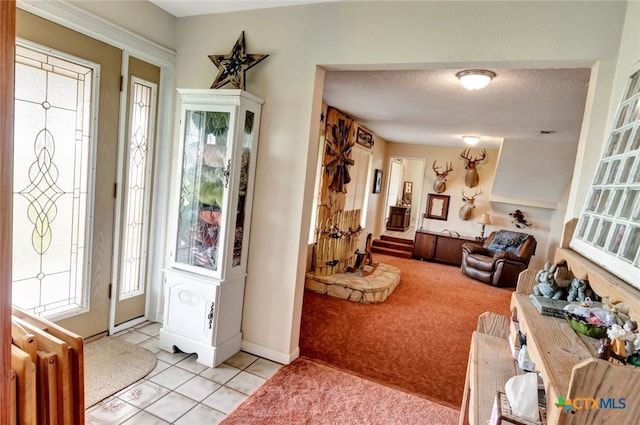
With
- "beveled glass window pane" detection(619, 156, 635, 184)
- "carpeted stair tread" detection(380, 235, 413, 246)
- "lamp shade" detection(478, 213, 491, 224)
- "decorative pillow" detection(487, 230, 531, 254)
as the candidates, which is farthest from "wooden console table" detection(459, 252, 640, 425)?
"carpeted stair tread" detection(380, 235, 413, 246)

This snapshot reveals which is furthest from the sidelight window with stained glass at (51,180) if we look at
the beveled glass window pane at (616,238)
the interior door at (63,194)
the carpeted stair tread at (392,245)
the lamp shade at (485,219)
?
the lamp shade at (485,219)

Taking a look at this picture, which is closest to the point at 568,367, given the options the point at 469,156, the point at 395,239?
the point at 469,156

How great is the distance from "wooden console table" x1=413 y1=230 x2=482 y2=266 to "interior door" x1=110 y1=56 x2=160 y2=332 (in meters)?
5.94

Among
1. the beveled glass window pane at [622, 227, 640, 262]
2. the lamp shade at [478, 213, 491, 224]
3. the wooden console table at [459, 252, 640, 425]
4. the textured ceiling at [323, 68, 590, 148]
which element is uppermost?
the textured ceiling at [323, 68, 590, 148]

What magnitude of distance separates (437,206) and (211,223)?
6.41 metres

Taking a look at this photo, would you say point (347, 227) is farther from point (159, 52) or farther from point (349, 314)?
point (159, 52)

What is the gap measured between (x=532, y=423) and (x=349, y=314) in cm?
338

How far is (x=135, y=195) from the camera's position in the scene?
10.2 ft

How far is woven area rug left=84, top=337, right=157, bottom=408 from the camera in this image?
7.54 ft

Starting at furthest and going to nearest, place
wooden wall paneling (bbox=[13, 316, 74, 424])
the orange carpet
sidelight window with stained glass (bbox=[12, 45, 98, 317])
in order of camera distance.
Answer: the orange carpet < sidelight window with stained glass (bbox=[12, 45, 98, 317]) < wooden wall paneling (bbox=[13, 316, 74, 424])

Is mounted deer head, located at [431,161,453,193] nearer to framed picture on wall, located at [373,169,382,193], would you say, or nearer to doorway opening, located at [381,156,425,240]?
framed picture on wall, located at [373,169,382,193]

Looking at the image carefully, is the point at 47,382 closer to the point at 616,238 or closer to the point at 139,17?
the point at 616,238

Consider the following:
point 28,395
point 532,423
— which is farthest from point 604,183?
point 28,395

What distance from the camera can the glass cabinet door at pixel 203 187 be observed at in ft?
8.82
